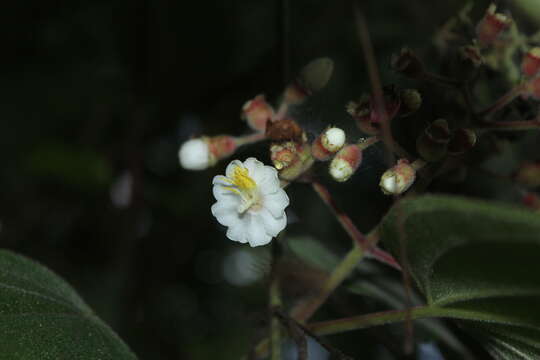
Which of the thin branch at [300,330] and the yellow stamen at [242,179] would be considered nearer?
the thin branch at [300,330]

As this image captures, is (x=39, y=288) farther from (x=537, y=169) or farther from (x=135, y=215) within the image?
(x=135, y=215)

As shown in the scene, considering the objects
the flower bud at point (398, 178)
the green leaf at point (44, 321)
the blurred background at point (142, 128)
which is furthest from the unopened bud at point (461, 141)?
the blurred background at point (142, 128)

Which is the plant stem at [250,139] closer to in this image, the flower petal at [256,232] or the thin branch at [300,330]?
the flower petal at [256,232]

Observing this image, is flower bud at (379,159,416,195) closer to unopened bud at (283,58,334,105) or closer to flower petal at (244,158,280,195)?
flower petal at (244,158,280,195)

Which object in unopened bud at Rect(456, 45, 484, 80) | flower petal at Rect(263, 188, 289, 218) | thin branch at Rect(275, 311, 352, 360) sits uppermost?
unopened bud at Rect(456, 45, 484, 80)

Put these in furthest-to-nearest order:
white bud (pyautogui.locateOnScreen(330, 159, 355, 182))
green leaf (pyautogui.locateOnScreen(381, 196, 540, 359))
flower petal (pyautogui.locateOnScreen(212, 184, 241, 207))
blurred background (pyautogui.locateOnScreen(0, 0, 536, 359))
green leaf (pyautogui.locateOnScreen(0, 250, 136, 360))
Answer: blurred background (pyautogui.locateOnScreen(0, 0, 536, 359)), flower petal (pyautogui.locateOnScreen(212, 184, 241, 207)), white bud (pyautogui.locateOnScreen(330, 159, 355, 182)), green leaf (pyautogui.locateOnScreen(0, 250, 136, 360)), green leaf (pyautogui.locateOnScreen(381, 196, 540, 359))

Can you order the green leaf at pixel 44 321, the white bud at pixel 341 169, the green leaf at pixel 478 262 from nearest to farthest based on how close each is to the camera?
the green leaf at pixel 478 262, the green leaf at pixel 44 321, the white bud at pixel 341 169

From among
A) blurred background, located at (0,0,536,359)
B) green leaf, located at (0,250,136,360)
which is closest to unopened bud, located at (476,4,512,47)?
blurred background, located at (0,0,536,359)
